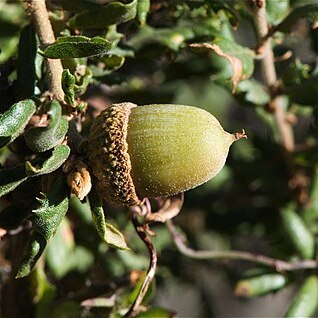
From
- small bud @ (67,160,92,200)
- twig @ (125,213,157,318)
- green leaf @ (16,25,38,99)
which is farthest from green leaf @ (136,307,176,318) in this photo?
green leaf @ (16,25,38,99)

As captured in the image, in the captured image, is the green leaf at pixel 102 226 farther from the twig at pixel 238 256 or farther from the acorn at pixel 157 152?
the twig at pixel 238 256

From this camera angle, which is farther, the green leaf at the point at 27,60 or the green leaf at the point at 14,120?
the green leaf at the point at 27,60

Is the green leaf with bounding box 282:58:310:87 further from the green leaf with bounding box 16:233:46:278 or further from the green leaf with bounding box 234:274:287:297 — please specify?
the green leaf with bounding box 16:233:46:278

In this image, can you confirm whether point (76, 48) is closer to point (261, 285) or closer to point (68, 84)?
point (68, 84)

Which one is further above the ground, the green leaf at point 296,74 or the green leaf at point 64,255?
the green leaf at point 296,74

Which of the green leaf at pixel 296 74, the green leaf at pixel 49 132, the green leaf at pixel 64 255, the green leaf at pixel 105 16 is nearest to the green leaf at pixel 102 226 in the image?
the green leaf at pixel 49 132

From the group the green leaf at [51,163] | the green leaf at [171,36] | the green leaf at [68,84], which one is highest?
the green leaf at [68,84]
